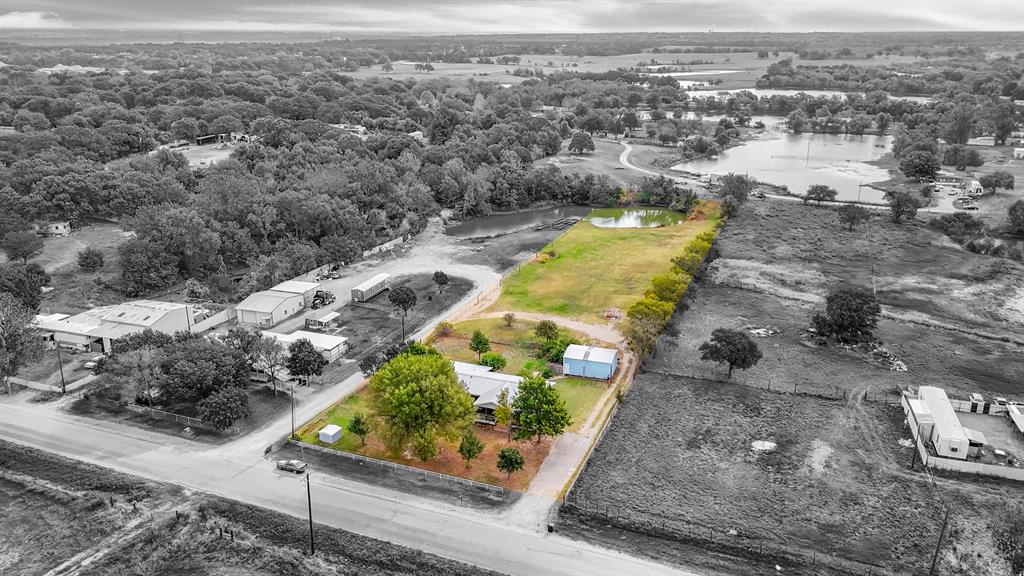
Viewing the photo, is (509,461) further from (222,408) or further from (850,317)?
(850,317)

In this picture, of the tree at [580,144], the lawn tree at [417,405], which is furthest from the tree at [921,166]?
the lawn tree at [417,405]

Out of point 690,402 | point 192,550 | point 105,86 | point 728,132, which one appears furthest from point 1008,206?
point 105,86

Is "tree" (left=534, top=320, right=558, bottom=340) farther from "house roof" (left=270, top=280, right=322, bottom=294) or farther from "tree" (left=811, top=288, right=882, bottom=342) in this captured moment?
"house roof" (left=270, top=280, right=322, bottom=294)

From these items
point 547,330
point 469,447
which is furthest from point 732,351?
point 469,447

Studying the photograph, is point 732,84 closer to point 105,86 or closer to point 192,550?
point 105,86

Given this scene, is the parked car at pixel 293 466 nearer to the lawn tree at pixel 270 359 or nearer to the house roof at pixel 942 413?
the lawn tree at pixel 270 359

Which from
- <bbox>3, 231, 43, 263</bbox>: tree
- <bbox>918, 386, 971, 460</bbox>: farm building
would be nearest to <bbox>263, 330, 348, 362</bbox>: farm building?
<bbox>3, 231, 43, 263</bbox>: tree
